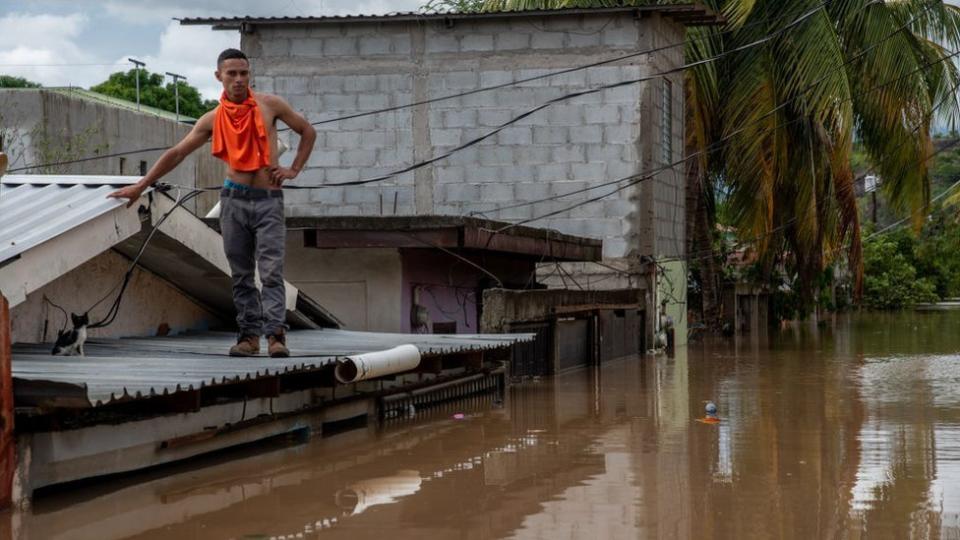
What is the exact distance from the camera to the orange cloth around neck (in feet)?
33.0

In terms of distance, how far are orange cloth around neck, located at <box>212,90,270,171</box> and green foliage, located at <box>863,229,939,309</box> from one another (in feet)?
165

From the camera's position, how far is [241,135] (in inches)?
396

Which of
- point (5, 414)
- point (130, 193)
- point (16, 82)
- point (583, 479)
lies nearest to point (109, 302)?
point (130, 193)

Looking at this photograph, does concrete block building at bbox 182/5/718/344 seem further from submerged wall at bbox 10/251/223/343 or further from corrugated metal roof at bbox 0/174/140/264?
corrugated metal roof at bbox 0/174/140/264

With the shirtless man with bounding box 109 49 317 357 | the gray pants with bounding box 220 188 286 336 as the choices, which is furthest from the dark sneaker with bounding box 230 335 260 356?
the gray pants with bounding box 220 188 286 336

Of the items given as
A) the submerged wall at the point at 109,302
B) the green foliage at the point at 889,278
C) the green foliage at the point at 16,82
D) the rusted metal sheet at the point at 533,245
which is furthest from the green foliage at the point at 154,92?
the submerged wall at the point at 109,302

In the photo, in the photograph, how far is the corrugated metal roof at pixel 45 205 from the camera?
971 cm

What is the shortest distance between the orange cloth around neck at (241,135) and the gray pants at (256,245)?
0.22 m

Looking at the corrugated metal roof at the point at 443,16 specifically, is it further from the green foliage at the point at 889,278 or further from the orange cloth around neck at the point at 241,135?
the green foliage at the point at 889,278

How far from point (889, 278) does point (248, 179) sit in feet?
169

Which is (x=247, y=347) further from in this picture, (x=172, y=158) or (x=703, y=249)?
(x=703, y=249)

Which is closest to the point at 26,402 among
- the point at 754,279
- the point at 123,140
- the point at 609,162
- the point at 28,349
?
the point at 28,349

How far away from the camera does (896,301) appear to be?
5856 centimetres

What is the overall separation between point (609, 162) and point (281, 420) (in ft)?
40.4
